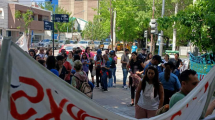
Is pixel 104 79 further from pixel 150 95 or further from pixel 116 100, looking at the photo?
pixel 150 95

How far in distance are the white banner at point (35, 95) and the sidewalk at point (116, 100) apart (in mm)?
4547

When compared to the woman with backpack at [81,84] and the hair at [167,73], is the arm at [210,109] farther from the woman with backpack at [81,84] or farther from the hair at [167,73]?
the woman with backpack at [81,84]

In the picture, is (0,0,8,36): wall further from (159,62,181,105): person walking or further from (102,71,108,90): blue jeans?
(159,62,181,105): person walking

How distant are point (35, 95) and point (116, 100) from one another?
6346 millimetres

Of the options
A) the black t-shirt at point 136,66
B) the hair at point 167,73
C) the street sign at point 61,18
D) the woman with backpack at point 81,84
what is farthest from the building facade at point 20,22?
the hair at point 167,73

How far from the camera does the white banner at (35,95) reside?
1927 mm

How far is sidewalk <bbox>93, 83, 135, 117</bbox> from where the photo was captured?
7059 millimetres

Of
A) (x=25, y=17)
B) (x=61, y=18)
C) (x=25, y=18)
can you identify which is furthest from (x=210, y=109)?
(x=25, y=17)

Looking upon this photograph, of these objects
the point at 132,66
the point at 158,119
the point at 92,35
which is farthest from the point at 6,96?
the point at 92,35

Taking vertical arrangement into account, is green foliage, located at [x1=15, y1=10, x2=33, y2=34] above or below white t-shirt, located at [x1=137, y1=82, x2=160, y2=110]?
above

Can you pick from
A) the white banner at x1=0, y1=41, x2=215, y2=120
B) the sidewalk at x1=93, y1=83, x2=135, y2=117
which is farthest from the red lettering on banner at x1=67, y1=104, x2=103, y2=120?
the sidewalk at x1=93, y1=83, x2=135, y2=117

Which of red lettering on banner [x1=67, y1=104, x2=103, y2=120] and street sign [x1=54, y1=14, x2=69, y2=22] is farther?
street sign [x1=54, y1=14, x2=69, y2=22]

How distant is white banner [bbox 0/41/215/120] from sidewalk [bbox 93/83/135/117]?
4547mm

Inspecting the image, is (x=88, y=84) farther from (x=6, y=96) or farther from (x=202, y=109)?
(x=6, y=96)
